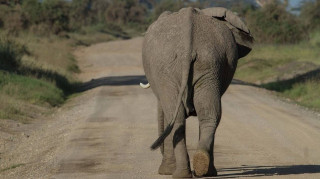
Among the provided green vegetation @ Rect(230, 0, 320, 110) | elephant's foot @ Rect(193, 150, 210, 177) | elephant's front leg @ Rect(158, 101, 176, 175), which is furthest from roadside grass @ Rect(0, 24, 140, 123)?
elephant's foot @ Rect(193, 150, 210, 177)

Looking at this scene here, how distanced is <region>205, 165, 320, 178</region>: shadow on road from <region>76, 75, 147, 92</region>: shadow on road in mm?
18566

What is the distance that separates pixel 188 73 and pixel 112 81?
77.5 ft

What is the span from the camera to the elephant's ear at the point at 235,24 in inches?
381

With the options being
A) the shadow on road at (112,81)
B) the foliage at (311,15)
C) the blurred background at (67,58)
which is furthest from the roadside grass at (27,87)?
the foliage at (311,15)

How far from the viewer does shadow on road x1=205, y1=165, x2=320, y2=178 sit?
10375 millimetres

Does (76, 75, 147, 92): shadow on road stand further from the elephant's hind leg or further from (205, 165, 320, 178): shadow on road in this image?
the elephant's hind leg

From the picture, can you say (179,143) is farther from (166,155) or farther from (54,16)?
(54,16)

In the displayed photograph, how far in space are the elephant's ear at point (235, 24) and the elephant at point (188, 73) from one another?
1.16ft

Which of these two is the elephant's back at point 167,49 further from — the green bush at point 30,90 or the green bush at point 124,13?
the green bush at point 124,13

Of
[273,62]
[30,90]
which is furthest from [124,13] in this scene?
[30,90]

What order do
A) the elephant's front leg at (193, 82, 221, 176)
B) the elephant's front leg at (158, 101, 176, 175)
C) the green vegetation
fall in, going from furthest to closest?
the green vegetation
the elephant's front leg at (158, 101, 176, 175)
the elephant's front leg at (193, 82, 221, 176)

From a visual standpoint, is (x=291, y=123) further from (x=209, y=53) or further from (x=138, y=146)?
(x=209, y=53)

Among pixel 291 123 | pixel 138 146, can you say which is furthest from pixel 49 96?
pixel 138 146

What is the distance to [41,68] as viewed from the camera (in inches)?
1209
